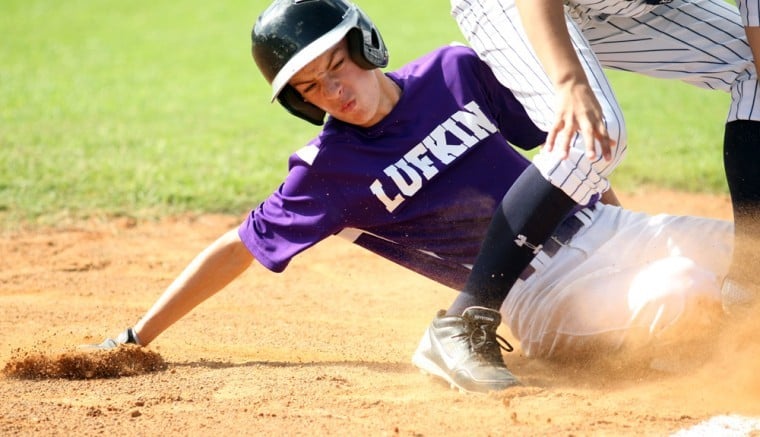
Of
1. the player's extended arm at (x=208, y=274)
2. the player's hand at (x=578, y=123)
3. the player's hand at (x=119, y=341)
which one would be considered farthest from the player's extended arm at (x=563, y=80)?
the player's hand at (x=119, y=341)

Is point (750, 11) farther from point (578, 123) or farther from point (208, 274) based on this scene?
point (208, 274)

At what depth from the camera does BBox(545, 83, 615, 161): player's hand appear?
249cm

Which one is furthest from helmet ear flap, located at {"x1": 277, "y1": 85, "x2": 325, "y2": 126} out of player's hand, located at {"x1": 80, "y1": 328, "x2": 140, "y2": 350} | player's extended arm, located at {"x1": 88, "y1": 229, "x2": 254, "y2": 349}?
player's hand, located at {"x1": 80, "y1": 328, "x2": 140, "y2": 350}

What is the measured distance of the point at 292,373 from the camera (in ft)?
10.3

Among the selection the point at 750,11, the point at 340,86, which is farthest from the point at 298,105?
the point at 750,11

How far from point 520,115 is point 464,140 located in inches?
10.8

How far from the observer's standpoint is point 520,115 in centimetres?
333

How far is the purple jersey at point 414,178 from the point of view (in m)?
3.12

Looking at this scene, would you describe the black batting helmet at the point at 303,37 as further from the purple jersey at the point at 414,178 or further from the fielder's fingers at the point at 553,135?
the fielder's fingers at the point at 553,135

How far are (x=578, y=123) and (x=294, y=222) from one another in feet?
3.34

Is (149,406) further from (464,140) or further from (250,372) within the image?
(464,140)

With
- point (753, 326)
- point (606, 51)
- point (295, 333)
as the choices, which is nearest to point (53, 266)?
point (295, 333)

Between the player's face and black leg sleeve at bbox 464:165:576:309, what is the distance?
1.80ft

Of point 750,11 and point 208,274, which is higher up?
point 750,11
